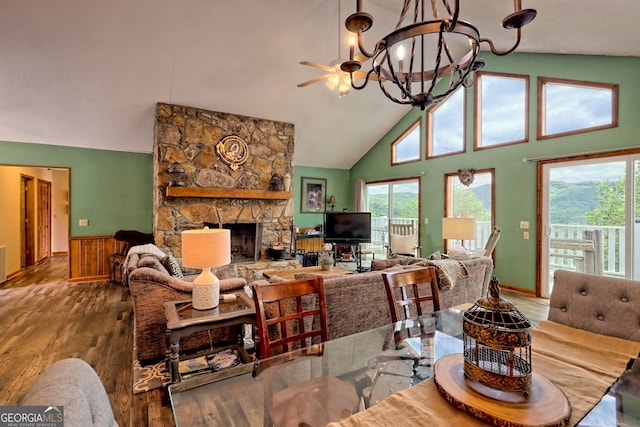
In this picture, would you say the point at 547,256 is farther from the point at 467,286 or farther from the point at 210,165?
the point at 210,165

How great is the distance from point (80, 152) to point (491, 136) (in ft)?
24.9

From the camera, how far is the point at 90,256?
5465 millimetres

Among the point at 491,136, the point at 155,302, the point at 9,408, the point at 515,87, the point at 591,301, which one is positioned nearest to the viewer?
the point at 9,408

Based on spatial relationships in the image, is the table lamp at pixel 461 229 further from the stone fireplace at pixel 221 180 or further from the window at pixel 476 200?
the stone fireplace at pixel 221 180

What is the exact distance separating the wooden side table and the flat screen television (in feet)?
13.2

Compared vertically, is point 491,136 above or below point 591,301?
above

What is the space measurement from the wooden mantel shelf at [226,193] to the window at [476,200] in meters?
3.28

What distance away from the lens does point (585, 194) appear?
13.9 ft

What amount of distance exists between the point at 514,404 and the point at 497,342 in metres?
0.21

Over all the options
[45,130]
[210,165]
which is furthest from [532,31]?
[45,130]

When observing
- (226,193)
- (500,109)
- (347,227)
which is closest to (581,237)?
(500,109)

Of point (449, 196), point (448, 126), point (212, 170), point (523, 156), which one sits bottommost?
point (449, 196)

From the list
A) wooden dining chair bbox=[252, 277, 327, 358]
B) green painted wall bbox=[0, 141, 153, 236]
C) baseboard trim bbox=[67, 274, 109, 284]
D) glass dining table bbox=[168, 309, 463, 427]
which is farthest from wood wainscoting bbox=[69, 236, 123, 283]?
glass dining table bbox=[168, 309, 463, 427]

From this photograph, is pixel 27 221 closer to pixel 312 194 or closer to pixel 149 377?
pixel 312 194
